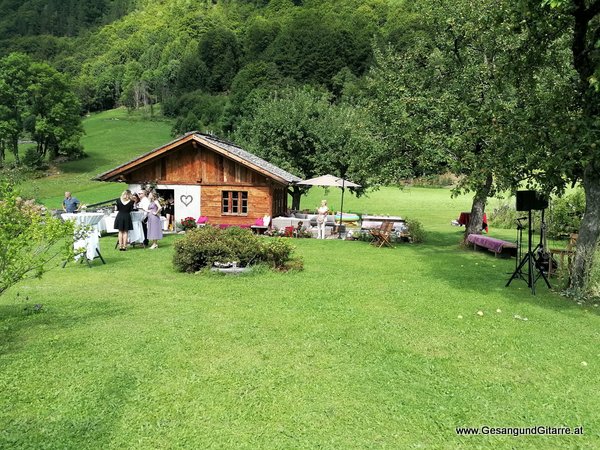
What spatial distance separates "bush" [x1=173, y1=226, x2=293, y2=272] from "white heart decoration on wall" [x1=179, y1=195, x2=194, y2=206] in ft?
35.0

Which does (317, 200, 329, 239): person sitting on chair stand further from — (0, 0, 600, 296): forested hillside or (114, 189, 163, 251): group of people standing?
(114, 189, 163, 251): group of people standing

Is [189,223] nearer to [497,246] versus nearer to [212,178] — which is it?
[212,178]

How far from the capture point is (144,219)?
1591 centimetres

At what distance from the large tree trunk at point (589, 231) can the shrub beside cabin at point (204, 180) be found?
14.1 meters

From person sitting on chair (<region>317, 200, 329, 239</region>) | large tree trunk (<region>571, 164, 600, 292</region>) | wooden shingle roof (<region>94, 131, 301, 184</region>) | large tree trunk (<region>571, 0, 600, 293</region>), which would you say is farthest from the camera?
wooden shingle roof (<region>94, 131, 301, 184</region>)

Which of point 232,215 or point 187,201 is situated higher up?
point 187,201

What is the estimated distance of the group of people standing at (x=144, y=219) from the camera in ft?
48.0

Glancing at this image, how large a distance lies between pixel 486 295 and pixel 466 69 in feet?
33.2

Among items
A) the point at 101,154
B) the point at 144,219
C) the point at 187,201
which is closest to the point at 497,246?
the point at 144,219

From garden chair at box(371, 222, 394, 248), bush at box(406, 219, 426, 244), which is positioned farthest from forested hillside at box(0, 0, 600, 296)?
bush at box(406, 219, 426, 244)

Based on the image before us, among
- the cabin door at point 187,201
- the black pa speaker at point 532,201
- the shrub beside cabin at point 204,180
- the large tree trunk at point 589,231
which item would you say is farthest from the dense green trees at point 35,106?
the large tree trunk at point 589,231

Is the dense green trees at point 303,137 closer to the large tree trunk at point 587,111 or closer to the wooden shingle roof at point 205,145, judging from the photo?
the wooden shingle roof at point 205,145

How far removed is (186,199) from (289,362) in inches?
703

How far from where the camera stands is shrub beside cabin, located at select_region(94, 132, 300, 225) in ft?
72.8
